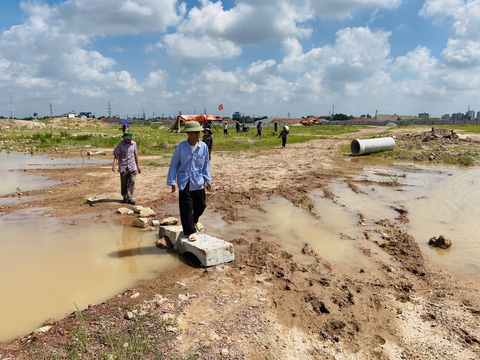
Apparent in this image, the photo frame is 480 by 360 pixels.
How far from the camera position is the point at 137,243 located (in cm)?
519

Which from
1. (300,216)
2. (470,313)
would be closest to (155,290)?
(470,313)

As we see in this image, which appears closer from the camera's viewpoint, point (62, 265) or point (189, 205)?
point (62, 265)

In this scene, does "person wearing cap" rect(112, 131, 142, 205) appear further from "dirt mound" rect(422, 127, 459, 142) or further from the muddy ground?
"dirt mound" rect(422, 127, 459, 142)

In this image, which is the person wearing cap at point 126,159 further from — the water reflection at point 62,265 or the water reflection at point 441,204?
the water reflection at point 441,204

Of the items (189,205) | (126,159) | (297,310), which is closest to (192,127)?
(189,205)

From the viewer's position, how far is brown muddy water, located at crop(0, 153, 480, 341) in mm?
3631

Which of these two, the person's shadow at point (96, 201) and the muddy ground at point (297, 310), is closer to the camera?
the muddy ground at point (297, 310)

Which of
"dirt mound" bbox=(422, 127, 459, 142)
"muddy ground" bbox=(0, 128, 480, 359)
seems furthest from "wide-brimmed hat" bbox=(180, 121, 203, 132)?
"dirt mound" bbox=(422, 127, 459, 142)

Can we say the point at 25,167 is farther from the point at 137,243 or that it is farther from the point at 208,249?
the point at 208,249

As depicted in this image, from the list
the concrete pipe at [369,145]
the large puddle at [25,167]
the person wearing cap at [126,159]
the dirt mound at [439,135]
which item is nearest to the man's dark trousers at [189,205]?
the person wearing cap at [126,159]

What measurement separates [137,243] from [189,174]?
5.26ft

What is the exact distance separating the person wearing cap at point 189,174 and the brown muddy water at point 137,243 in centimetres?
65

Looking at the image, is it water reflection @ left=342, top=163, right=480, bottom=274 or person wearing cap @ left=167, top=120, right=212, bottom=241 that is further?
water reflection @ left=342, top=163, right=480, bottom=274

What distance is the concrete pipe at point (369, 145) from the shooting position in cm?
1738
